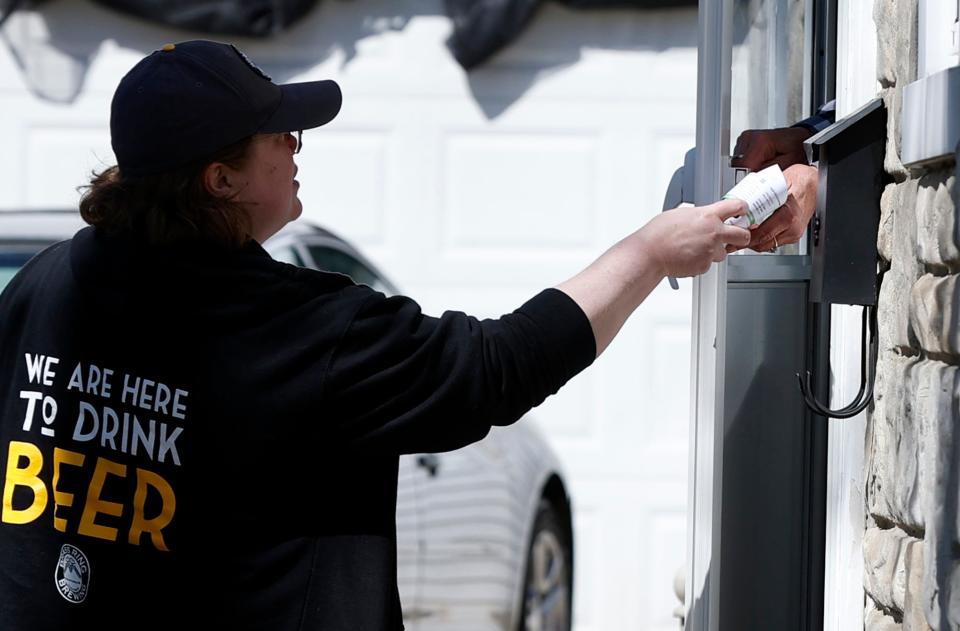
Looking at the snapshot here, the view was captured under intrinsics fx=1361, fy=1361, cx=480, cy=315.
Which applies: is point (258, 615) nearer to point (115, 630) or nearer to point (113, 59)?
point (115, 630)

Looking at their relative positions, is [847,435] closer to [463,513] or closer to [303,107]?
[303,107]

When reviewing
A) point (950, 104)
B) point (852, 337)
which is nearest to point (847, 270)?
point (852, 337)

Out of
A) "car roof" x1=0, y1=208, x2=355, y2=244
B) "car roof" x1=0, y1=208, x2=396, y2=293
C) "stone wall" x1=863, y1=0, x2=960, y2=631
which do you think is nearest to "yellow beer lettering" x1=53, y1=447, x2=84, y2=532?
"stone wall" x1=863, y1=0, x2=960, y2=631

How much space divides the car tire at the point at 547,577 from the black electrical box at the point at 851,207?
8.90 ft

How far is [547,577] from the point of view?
5.04m

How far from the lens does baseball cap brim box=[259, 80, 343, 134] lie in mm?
2000

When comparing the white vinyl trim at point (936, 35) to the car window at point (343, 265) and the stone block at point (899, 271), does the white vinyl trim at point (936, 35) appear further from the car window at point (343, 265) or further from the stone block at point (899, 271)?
the car window at point (343, 265)

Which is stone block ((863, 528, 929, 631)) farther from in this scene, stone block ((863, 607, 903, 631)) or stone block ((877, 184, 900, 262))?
stone block ((877, 184, 900, 262))

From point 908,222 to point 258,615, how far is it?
1074 mm

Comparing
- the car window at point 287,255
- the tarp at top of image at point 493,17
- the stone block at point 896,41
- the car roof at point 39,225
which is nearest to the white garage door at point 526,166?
the tarp at top of image at point 493,17

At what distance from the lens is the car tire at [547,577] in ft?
15.8

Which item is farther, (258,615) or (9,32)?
(9,32)

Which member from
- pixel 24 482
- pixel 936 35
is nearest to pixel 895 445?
pixel 936 35

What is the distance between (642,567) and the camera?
5.75 meters
